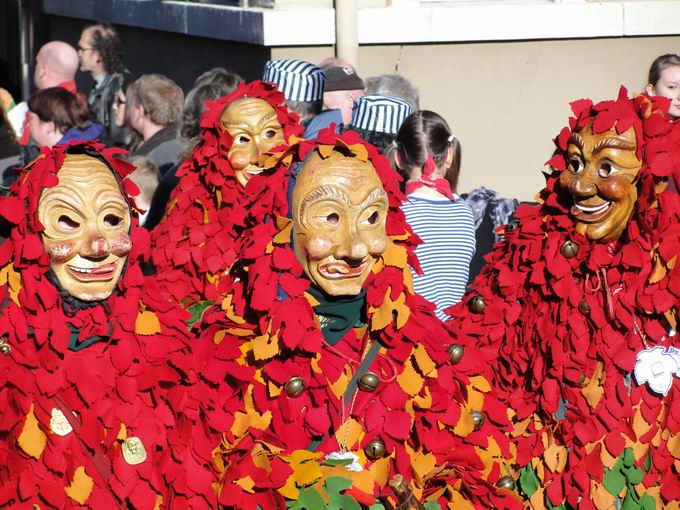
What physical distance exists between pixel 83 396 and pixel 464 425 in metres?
1.14

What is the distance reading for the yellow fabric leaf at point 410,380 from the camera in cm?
398

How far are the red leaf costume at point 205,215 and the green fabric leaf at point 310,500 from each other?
1691 millimetres

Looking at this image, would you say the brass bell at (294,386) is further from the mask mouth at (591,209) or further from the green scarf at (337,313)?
the mask mouth at (591,209)

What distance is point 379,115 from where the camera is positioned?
6465 mm

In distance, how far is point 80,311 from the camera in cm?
379

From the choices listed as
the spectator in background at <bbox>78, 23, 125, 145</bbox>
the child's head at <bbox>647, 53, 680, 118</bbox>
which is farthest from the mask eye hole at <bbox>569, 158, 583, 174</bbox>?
the spectator in background at <bbox>78, 23, 125, 145</bbox>

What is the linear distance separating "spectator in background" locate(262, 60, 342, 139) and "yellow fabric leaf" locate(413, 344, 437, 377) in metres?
2.68

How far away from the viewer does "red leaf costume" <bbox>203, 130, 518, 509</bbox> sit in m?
3.81

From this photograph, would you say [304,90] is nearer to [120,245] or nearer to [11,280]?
[120,245]

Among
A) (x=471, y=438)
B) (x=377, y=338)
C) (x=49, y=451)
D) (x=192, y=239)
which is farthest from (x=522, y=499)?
(x=192, y=239)

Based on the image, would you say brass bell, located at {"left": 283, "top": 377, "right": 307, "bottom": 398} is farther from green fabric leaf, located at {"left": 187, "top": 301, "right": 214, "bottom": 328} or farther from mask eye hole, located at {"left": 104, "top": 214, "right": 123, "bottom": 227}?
green fabric leaf, located at {"left": 187, "top": 301, "right": 214, "bottom": 328}

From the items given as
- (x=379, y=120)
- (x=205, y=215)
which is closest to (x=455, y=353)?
(x=205, y=215)

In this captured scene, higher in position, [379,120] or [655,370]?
[379,120]

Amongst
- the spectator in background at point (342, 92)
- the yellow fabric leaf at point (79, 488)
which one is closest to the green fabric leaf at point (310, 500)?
the yellow fabric leaf at point (79, 488)
